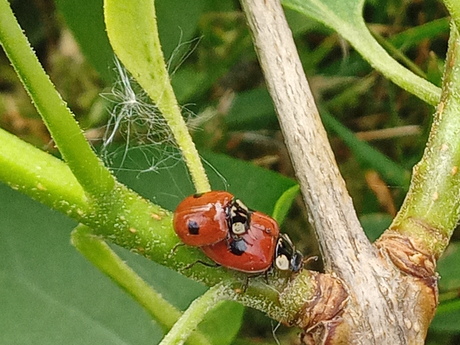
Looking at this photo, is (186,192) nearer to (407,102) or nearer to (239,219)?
(239,219)

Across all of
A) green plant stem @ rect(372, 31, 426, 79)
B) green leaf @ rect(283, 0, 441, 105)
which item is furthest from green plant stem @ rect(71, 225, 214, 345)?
green plant stem @ rect(372, 31, 426, 79)

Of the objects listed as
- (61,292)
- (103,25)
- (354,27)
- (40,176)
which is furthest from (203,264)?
(103,25)

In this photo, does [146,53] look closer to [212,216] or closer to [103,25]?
[212,216]

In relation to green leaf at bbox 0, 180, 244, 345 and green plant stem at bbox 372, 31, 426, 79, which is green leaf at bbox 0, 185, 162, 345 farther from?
green plant stem at bbox 372, 31, 426, 79

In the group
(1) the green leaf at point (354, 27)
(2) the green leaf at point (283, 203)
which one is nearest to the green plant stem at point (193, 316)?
(2) the green leaf at point (283, 203)

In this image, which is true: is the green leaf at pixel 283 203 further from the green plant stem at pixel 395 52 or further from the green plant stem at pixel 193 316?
the green plant stem at pixel 395 52

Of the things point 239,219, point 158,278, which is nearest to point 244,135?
point 158,278
